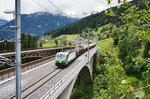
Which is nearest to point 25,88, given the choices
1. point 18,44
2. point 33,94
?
point 33,94

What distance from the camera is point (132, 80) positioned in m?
1.27

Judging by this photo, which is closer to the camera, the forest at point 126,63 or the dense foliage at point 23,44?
the forest at point 126,63

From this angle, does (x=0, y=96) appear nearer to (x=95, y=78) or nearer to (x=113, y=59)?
(x=113, y=59)

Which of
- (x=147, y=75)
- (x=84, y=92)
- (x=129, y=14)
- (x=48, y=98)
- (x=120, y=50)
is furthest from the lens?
(x=120, y=50)

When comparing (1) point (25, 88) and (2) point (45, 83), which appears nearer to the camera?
(1) point (25, 88)

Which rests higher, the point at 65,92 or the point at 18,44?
the point at 18,44

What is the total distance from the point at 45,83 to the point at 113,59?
336 inches

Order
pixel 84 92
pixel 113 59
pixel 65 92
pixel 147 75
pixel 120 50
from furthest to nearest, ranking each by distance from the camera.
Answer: pixel 120 50
pixel 84 92
pixel 65 92
pixel 113 59
pixel 147 75

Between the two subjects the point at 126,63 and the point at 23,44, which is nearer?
the point at 126,63

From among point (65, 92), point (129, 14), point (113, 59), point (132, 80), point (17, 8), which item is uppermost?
point (17, 8)

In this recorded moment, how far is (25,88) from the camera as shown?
13992mm

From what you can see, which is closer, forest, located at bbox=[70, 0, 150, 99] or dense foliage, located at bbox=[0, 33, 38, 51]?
forest, located at bbox=[70, 0, 150, 99]

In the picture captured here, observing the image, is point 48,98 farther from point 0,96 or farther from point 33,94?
point 0,96

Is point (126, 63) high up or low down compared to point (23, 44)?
down
